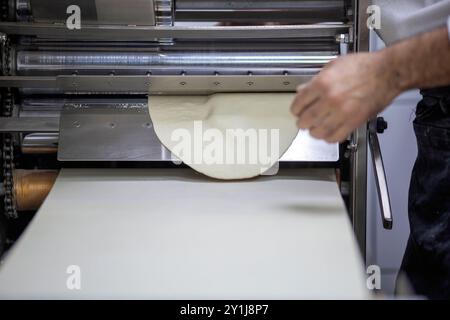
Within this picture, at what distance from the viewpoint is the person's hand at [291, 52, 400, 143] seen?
42.6 inches

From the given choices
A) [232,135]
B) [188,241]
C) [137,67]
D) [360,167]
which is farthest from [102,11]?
[360,167]

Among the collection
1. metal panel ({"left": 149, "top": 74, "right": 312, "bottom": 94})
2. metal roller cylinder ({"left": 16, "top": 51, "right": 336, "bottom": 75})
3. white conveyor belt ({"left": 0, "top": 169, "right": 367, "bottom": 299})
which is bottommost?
white conveyor belt ({"left": 0, "top": 169, "right": 367, "bottom": 299})

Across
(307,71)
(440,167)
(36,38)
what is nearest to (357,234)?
(440,167)

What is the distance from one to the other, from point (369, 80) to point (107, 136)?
2.37 feet

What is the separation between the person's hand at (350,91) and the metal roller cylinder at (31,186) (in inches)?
31.4

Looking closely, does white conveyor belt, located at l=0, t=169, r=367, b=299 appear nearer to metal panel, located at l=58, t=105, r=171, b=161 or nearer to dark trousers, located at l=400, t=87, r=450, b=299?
metal panel, located at l=58, t=105, r=171, b=161

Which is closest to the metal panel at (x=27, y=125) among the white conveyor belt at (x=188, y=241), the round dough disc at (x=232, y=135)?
the white conveyor belt at (x=188, y=241)

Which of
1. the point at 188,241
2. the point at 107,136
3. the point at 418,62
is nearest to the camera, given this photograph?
the point at 418,62

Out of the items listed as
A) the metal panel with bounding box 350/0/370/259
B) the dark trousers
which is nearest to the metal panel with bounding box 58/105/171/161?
the metal panel with bounding box 350/0/370/259

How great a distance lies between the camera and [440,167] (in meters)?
1.44

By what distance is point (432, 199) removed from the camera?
1.46m

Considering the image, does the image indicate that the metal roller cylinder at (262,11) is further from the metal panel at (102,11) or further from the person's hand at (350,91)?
the person's hand at (350,91)

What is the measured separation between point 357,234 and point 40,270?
803 mm

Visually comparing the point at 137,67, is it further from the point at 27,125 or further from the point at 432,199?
the point at 432,199
